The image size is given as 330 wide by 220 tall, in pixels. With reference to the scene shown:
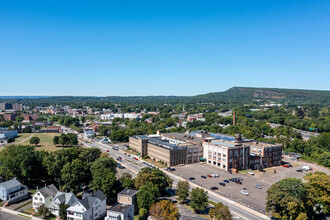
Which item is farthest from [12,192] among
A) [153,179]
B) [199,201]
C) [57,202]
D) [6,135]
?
[6,135]

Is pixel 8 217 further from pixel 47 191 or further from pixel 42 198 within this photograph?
pixel 47 191

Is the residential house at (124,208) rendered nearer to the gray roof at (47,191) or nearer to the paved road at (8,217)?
the gray roof at (47,191)

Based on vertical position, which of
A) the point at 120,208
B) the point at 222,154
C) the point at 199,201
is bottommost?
the point at 199,201

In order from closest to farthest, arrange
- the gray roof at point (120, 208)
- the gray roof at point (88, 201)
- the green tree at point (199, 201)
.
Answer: the gray roof at point (120, 208) → the gray roof at point (88, 201) → the green tree at point (199, 201)

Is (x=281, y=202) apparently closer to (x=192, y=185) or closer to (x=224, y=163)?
(x=192, y=185)

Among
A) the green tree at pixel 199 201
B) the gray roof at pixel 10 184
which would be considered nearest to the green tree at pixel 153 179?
the green tree at pixel 199 201

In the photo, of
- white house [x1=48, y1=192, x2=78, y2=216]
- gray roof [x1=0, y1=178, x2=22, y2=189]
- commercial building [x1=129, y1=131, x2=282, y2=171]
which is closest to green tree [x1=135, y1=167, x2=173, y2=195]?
white house [x1=48, y1=192, x2=78, y2=216]
